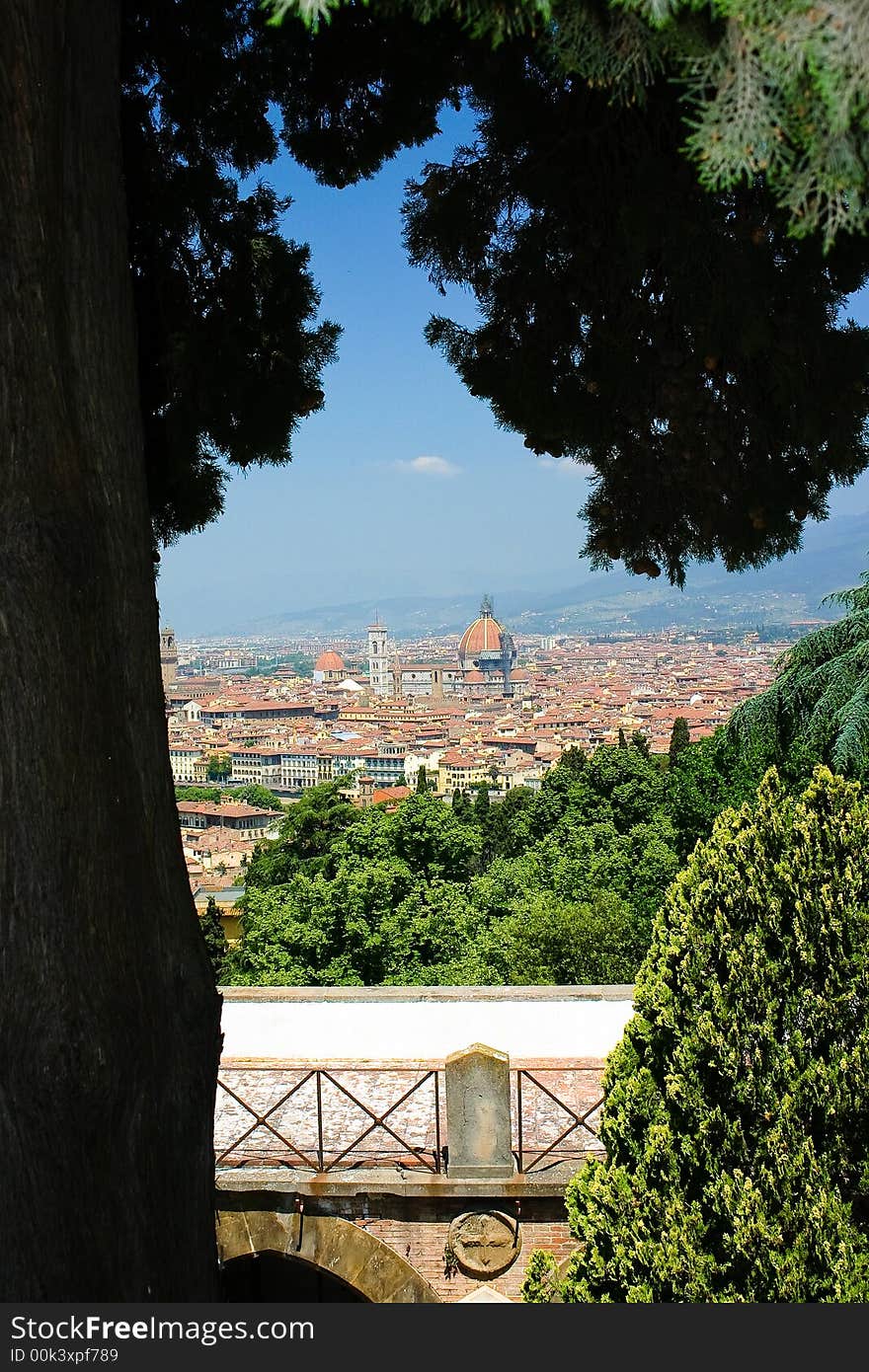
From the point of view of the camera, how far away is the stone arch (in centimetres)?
720

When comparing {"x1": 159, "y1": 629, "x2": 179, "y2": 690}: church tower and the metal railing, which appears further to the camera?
the metal railing

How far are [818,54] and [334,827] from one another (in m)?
24.5

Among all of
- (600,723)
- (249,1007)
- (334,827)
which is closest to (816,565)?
(600,723)

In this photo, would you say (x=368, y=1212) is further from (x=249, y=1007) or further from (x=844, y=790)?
(x=844, y=790)

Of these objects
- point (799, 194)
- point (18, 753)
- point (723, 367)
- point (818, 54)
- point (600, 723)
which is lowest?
point (600, 723)

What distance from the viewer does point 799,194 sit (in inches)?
55.8

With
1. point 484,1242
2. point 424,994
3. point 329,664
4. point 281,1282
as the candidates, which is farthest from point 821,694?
point 329,664

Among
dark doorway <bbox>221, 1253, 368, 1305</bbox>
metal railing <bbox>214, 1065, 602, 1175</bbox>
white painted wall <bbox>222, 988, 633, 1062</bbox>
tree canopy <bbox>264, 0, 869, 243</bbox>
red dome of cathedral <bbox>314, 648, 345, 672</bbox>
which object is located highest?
tree canopy <bbox>264, 0, 869, 243</bbox>

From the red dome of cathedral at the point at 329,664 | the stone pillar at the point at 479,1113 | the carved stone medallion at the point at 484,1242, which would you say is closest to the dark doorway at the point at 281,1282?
the carved stone medallion at the point at 484,1242

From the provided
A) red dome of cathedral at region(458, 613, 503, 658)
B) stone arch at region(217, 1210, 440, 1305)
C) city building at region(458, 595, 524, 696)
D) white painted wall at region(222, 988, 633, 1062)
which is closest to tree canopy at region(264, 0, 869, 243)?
stone arch at region(217, 1210, 440, 1305)

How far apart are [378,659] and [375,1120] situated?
151 metres

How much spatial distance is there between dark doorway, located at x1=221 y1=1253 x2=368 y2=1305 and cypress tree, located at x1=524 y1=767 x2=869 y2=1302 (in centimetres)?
489

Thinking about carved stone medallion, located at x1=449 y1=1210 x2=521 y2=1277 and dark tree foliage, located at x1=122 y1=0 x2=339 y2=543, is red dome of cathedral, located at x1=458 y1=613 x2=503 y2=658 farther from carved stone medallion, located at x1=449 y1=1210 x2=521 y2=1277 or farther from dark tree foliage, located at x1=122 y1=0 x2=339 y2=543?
dark tree foliage, located at x1=122 y1=0 x2=339 y2=543

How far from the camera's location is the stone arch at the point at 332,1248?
7.20 metres
